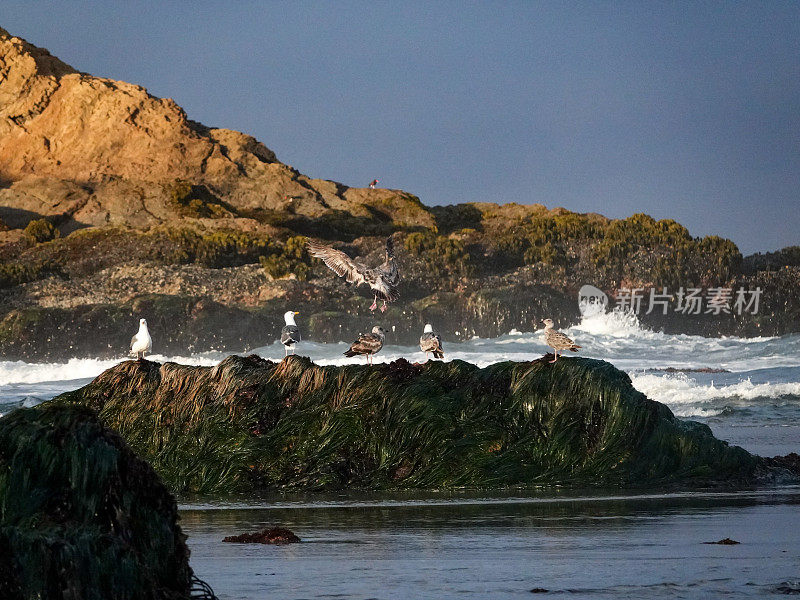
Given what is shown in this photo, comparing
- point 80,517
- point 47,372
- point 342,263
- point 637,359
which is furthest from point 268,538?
point 637,359

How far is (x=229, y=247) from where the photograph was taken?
6894cm

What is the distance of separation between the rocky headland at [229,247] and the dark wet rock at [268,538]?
42.6 m

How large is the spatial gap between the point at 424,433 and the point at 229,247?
59.3 m

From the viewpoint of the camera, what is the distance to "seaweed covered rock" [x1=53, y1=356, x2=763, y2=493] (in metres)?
10.5

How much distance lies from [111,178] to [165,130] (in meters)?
5.62

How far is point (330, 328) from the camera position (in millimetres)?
50531

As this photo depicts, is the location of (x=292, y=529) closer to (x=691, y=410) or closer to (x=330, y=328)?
(x=691, y=410)

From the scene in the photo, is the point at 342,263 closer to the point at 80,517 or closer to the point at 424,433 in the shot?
the point at 424,433

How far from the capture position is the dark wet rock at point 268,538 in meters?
7.31

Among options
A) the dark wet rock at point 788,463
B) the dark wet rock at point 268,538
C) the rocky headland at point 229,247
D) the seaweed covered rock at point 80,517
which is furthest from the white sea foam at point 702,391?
the rocky headland at point 229,247

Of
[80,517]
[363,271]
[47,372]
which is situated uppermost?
[363,271]

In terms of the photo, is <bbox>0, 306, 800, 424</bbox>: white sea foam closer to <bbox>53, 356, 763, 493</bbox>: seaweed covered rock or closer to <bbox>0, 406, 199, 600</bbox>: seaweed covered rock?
<bbox>53, 356, 763, 493</bbox>: seaweed covered rock

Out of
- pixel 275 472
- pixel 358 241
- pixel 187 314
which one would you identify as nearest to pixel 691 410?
pixel 275 472

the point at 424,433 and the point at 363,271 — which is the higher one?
the point at 363,271
